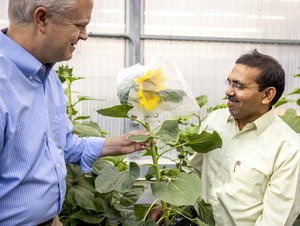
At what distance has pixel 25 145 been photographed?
99cm

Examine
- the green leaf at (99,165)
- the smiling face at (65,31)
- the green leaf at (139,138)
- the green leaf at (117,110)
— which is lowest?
the green leaf at (99,165)

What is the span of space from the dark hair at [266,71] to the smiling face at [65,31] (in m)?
0.61

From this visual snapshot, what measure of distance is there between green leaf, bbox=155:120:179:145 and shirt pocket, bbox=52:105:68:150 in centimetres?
27

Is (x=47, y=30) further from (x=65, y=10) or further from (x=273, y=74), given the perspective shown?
(x=273, y=74)

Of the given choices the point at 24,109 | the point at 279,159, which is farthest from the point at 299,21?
the point at 24,109

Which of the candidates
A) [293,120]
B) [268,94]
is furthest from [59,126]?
[293,120]

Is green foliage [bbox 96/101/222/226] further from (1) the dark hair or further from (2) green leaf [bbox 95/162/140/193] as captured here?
(1) the dark hair

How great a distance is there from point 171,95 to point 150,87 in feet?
0.22

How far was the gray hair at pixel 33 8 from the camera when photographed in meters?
0.94

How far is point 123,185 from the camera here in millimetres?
1182

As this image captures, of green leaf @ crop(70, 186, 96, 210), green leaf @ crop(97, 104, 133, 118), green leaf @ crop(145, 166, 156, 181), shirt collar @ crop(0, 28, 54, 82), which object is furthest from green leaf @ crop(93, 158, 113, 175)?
shirt collar @ crop(0, 28, 54, 82)

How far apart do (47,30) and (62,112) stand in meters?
0.31

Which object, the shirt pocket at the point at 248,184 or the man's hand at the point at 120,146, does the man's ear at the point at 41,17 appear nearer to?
the man's hand at the point at 120,146

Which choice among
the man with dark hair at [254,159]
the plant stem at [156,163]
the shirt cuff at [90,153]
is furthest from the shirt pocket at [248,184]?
the shirt cuff at [90,153]
